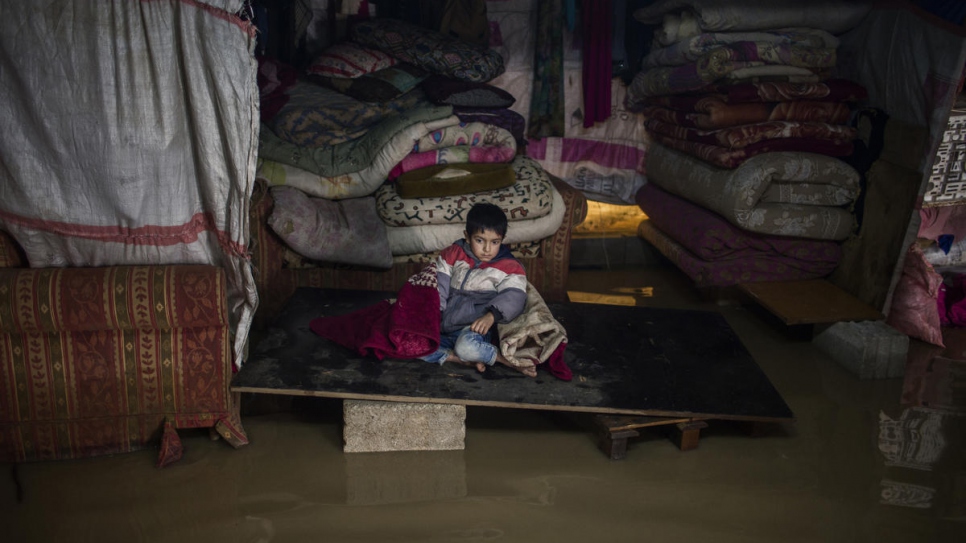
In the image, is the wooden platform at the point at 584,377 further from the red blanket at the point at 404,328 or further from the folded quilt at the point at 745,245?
the folded quilt at the point at 745,245

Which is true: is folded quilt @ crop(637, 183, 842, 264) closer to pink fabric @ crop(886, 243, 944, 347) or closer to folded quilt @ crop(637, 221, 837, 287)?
folded quilt @ crop(637, 221, 837, 287)

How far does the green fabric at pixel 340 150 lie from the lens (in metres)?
4.59

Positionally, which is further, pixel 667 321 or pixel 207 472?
pixel 667 321

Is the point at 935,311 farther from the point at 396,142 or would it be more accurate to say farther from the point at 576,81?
the point at 396,142

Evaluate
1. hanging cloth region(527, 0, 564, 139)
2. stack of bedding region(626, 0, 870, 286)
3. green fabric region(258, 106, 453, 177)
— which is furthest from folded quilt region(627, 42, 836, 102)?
green fabric region(258, 106, 453, 177)

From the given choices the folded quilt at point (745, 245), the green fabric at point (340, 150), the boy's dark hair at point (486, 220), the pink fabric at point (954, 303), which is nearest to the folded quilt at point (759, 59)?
the folded quilt at point (745, 245)

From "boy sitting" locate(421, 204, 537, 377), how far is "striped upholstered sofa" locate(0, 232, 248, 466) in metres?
0.94

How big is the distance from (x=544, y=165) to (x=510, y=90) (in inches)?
25.7

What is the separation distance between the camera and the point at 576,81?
5844 mm

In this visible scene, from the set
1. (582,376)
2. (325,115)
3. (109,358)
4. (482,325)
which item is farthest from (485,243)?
(325,115)

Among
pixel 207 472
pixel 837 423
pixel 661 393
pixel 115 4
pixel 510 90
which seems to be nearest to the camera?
pixel 115 4

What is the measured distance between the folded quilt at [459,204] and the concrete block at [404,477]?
1701 millimetres

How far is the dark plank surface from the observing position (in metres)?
3.10

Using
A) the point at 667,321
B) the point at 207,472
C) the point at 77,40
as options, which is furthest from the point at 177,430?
the point at 667,321
